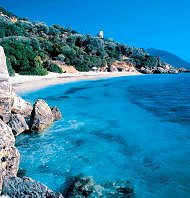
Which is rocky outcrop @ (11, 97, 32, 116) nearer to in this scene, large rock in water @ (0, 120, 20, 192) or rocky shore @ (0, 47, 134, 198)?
rocky shore @ (0, 47, 134, 198)

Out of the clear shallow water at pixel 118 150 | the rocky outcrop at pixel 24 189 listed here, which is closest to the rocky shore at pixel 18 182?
the rocky outcrop at pixel 24 189

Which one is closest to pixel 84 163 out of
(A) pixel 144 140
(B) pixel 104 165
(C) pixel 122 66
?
(B) pixel 104 165

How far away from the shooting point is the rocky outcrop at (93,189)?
982cm

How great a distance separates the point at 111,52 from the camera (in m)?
98.9

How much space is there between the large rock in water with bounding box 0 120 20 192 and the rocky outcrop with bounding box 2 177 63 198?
0.84 ft

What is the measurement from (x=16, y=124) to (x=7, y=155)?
796 cm

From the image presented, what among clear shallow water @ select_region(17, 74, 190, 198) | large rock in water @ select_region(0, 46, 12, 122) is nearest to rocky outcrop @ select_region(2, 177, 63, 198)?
clear shallow water @ select_region(17, 74, 190, 198)

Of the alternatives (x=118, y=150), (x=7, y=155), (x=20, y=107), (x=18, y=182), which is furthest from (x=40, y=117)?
(x=18, y=182)

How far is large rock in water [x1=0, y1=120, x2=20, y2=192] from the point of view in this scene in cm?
823

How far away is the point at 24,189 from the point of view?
8016mm

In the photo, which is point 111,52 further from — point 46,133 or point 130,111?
point 46,133

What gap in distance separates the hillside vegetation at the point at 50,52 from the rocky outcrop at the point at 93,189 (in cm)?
3833

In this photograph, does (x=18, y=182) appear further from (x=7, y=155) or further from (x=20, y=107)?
(x=20, y=107)

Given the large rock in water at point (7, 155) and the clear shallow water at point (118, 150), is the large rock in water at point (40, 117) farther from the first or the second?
the large rock in water at point (7, 155)
